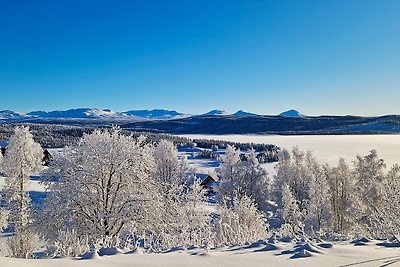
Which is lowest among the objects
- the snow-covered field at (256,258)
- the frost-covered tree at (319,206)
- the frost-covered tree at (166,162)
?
the frost-covered tree at (319,206)

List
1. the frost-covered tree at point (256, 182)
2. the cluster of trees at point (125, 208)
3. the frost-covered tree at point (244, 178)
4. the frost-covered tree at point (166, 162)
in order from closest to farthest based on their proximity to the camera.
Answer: the cluster of trees at point (125, 208), the frost-covered tree at point (166, 162), the frost-covered tree at point (244, 178), the frost-covered tree at point (256, 182)

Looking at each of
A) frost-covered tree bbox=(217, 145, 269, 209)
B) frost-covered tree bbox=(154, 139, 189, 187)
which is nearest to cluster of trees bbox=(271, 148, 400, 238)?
frost-covered tree bbox=(217, 145, 269, 209)

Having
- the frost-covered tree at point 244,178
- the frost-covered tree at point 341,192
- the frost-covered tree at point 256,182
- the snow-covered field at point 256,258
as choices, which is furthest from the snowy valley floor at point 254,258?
the frost-covered tree at point 341,192

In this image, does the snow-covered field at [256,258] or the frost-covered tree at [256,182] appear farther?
the frost-covered tree at [256,182]

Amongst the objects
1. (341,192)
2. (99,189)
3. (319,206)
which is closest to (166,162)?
(319,206)

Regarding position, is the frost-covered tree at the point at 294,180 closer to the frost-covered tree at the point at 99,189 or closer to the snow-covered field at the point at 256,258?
the frost-covered tree at the point at 99,189

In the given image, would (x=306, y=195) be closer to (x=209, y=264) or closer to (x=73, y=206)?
(x=73, y=206)

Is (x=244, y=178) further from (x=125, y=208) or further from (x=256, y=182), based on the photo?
(x=125, y=208)

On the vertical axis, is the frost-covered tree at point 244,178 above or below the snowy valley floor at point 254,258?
below
